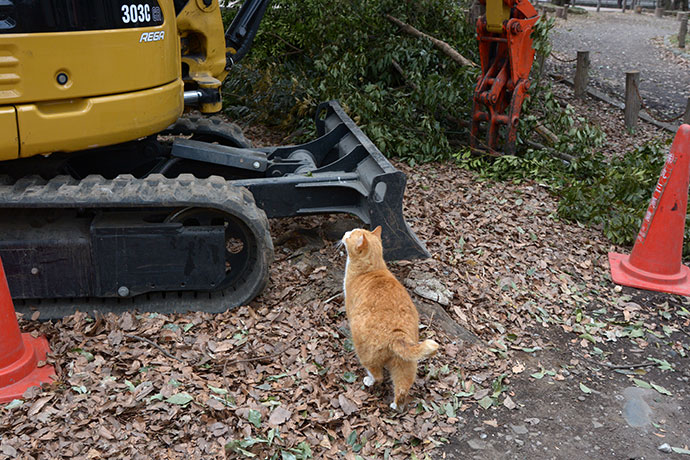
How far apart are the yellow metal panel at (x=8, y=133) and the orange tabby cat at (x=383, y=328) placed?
1.98 meters

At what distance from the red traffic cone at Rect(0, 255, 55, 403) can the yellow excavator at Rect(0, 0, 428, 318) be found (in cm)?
59

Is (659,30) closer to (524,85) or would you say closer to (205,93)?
(524,85)

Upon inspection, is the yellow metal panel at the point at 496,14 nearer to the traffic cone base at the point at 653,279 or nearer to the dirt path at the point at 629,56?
the traffic cone base at the point at 653,279

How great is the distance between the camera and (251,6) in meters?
6.02

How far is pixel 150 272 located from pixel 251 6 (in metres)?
3.06

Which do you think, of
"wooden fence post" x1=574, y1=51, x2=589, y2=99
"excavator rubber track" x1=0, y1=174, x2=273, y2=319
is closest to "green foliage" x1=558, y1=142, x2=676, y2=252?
"excavator rubber track" x1=0, y1=174, x2=273, y2=319

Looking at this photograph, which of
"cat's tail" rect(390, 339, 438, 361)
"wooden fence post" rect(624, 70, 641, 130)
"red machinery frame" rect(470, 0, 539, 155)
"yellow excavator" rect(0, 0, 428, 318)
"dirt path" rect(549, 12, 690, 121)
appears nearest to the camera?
"cat's tail" rect(390, 339, 438, 361)

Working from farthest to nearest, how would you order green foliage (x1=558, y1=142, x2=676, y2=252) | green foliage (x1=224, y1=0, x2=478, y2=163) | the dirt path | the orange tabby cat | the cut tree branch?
the dirt path
the cut tree branch
green foliage (x1=224, y1=0, x2=478, y2=163)
green foliage (x1=558, y1=142, x2=676, y2=252)
the orange tabby cat

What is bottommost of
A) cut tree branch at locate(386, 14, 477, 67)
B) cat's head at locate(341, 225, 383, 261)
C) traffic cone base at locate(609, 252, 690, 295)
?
traffic cone base at locate(609, 252, 690, 295)

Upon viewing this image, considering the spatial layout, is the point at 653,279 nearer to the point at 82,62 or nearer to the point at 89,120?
the point at 89,120

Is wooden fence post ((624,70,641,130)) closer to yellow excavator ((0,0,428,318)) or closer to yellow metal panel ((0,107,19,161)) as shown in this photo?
yellow excavator ((0,0,428,318))

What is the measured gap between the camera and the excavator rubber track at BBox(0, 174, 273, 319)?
3.79 metres

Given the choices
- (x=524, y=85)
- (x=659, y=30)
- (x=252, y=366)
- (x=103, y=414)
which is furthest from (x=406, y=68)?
(x=659, y=30)

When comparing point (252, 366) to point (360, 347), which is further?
point (252, 366)
